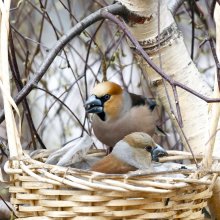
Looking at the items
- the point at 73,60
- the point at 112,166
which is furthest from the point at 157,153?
the point at 73,60

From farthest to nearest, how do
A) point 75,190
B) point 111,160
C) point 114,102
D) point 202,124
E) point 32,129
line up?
point 114,102 < point 32,129 < point 202,124 < point 111,160 < point 75,190

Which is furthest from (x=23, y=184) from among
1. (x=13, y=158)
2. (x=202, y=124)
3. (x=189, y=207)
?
(x=202, y=124)

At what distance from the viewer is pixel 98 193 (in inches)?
62.8

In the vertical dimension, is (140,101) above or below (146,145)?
above

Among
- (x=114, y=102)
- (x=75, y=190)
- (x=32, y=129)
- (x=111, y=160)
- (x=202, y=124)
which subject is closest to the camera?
(x=75, y=190)

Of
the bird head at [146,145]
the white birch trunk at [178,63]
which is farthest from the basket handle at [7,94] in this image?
the white birch trunk at [178,63]

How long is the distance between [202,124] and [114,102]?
557 millimetres

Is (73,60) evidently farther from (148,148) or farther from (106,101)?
(148,148)

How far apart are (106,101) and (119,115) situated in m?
0.11

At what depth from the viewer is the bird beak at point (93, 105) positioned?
2.35m

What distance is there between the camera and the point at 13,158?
1705mm

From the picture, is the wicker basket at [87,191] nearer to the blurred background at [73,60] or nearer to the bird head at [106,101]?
the bird head at [106,101]

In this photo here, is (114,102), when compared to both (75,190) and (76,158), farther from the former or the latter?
(75,190)

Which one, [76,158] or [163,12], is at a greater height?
[163,12]
